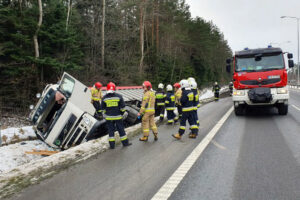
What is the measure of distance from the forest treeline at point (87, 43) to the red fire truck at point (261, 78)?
10291 millimetres

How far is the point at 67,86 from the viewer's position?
8.85 m

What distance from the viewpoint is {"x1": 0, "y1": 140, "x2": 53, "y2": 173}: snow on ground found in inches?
314

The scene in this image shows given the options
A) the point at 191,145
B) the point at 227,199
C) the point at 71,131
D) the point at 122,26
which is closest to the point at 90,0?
the point at 122,26

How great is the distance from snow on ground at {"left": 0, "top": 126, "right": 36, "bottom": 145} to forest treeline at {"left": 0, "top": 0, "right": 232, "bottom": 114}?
4455 millimetres

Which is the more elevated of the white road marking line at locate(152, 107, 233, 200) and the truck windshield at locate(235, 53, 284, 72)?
the truck windshield at locate(235, 53, 284, 72)

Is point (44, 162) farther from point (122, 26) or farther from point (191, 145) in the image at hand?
point (122, 26)

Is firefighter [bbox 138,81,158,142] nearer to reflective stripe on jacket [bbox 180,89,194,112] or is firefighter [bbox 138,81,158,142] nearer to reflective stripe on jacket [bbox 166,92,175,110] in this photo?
reflective stripe on jacket [bbox 180,89,194,112]

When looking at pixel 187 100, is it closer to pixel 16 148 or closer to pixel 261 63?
pixel 261 63

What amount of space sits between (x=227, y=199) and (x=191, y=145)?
3074 mm

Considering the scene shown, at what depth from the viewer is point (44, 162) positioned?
17.2 ft

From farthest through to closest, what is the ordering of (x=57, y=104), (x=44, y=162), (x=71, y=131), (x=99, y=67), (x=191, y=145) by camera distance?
(x=99, y=67) < (x=57, y=104) < (x=71, y=131) < (x=191, y=145) < (x=44, y=162)

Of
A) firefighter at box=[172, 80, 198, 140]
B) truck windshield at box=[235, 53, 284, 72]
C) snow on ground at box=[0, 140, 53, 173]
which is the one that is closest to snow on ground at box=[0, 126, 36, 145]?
snow on ground at box=[0, 140, 53, 173]

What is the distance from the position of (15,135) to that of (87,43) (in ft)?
50.3

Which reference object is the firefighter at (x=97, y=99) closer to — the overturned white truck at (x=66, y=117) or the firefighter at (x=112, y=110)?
the overturned white truck at (x=66, y=117)
